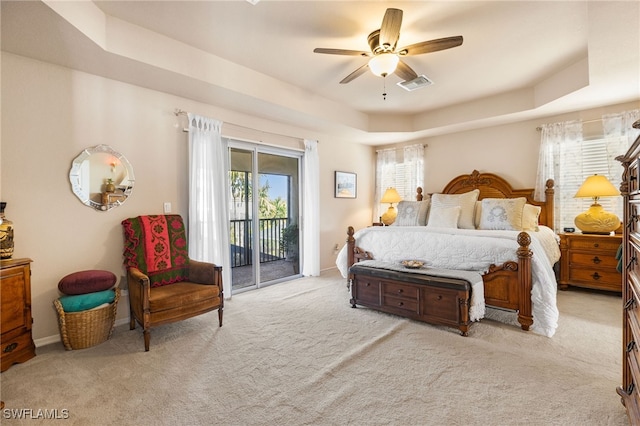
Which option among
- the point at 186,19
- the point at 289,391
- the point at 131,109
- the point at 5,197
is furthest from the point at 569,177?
the point at 5,197

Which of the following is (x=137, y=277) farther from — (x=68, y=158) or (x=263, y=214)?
(x=263, y=214)

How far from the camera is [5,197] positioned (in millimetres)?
2461

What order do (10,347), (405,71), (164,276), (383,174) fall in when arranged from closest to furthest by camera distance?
1. (10,347)
2. (405,71)
3. (164,276)
4. (383,174)

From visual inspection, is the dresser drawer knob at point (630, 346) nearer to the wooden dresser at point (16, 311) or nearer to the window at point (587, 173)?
the window at point (587, 173)

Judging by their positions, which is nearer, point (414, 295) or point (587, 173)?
point (414, 295)

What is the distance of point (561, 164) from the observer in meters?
4.33

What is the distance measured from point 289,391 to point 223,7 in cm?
298

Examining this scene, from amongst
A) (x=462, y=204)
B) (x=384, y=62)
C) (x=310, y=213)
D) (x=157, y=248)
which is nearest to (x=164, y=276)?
(x=157, y=248)

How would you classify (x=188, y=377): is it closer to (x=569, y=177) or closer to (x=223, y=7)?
(x=223, y=7)

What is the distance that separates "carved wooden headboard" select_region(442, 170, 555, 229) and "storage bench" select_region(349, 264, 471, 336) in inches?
107

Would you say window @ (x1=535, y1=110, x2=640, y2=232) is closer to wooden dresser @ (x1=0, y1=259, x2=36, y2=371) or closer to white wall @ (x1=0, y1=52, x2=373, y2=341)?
white wall @ (x1=0, y1=52, x2=373, y2=341)

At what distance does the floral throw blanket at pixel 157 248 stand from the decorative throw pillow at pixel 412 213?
321 cm

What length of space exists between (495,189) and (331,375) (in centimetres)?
427

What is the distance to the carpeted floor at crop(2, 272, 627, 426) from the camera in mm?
1709
